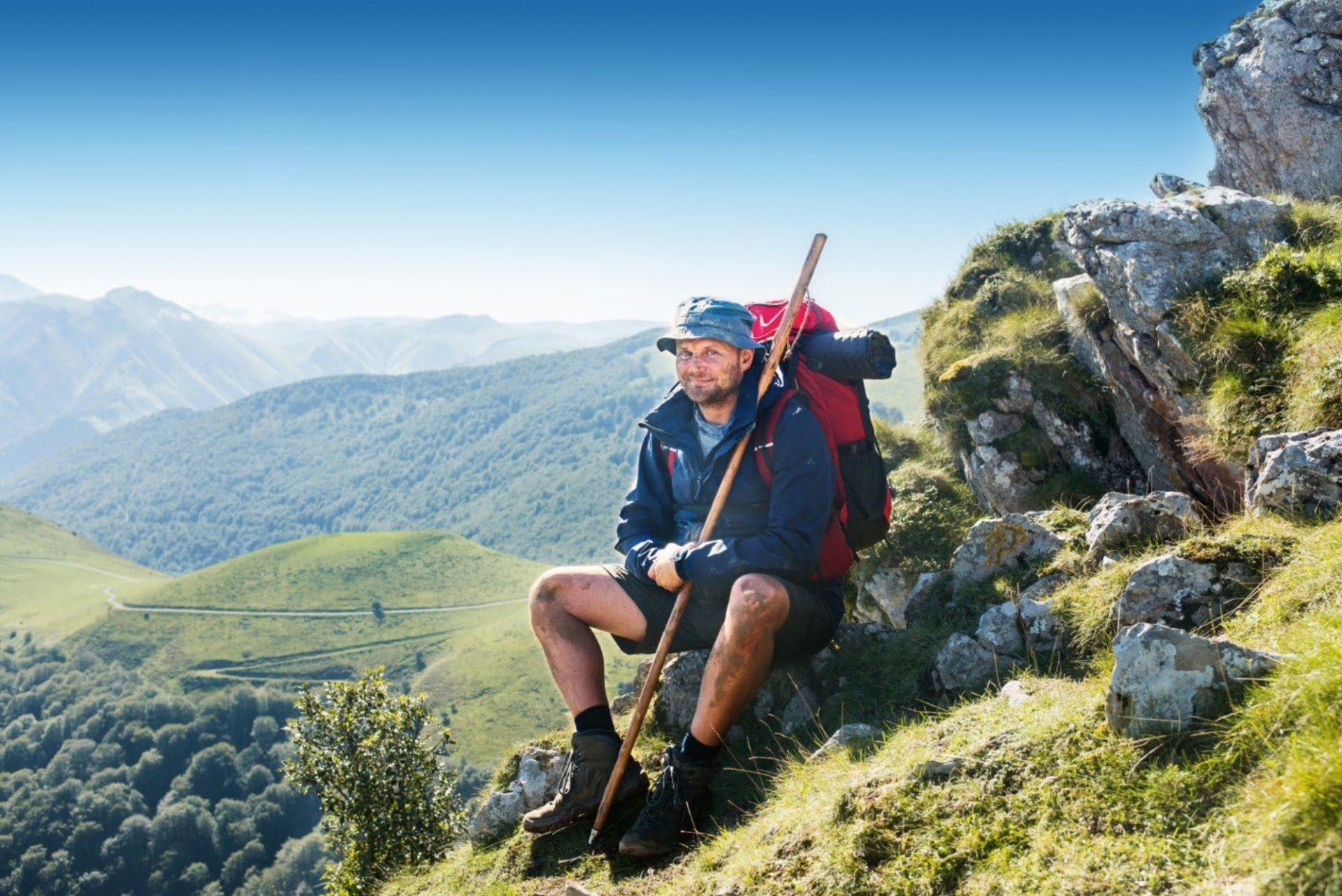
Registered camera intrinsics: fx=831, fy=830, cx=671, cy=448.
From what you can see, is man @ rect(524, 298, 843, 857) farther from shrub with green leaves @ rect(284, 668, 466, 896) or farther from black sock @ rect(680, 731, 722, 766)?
shrub with green leaves @ rect(284, 668, 466, 896)

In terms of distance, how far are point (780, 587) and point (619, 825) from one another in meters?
2.42

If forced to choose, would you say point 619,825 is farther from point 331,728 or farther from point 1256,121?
point 1256,121

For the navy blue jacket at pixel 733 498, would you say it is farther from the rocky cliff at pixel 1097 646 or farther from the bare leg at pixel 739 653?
the rocky cliff at pixel 1097 646

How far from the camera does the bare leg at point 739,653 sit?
639 cm

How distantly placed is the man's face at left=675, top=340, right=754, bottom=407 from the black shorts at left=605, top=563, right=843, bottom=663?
1.72 m

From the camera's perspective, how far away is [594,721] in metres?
7.10

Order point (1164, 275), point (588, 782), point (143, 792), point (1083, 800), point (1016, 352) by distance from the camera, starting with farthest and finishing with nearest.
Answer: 1. point (143, 792)
2. point (1016, 352)
3. point (1164, 275)
4. point (588, 782)
5. point (1083, 800)

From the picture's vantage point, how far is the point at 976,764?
5.00 m

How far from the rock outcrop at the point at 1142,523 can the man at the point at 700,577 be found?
2461mm

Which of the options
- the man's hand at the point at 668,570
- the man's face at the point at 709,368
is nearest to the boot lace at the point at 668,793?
the man's hand at the point at 668,570

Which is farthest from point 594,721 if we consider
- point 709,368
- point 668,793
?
point 709,368

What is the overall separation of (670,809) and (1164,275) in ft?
30.5

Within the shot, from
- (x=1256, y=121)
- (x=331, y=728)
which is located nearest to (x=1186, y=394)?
(x=1256, y=121)

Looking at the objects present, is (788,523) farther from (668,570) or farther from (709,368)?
(709,368)
